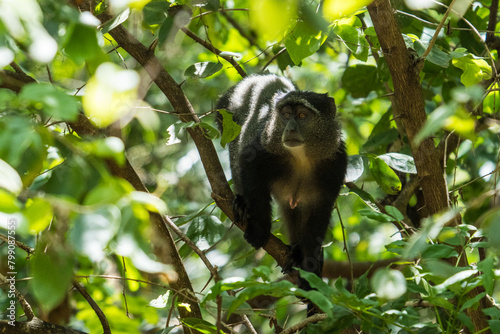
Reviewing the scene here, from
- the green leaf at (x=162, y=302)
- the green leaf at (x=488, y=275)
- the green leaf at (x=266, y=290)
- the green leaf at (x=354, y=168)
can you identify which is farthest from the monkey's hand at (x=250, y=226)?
the green leaf at (x=488, y=275)

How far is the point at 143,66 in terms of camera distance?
3.53 metres

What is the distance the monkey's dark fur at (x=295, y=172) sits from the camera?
394cm

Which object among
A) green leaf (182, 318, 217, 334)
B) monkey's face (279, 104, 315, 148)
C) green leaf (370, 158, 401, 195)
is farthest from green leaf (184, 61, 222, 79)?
green leaf (182, 318, 217, 334)

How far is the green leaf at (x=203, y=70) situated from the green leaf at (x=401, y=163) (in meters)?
1.23

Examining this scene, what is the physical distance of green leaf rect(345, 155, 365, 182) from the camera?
3635 mm

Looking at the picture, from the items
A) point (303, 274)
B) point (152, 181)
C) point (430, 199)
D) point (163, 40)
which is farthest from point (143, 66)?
point (152, 181)

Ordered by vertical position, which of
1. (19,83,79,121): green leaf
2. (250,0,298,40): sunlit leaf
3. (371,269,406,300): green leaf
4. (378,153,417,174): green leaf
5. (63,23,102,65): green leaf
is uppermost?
(250,0,298,40): sunlit leaf

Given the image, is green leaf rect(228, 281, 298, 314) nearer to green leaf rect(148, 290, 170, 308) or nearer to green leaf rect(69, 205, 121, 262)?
green leaf rect(69, 205, 121, 262)

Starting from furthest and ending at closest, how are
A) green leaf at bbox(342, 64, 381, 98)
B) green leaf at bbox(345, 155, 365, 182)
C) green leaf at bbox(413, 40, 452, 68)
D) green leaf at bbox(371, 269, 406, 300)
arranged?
green leaf at bbox(342, 64, 381, 98)
green leaf at bbox(345, 155, 365, 182)
green leaf at bbox(413, 40, 452, 68)
green leaf at bbox(371, 269, 406, 300)

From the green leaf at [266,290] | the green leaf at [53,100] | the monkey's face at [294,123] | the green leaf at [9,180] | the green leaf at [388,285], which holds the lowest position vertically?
the monkey's face at [294,123]

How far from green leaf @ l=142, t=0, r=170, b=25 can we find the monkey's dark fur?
→ 4.13 ft

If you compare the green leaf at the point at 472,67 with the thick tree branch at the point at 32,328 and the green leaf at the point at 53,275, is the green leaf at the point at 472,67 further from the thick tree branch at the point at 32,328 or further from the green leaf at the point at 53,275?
the green leaf at the point at 53,275

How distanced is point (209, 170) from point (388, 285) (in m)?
2.12

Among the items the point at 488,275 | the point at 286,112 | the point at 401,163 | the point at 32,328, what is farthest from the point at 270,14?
the point at 286,112
